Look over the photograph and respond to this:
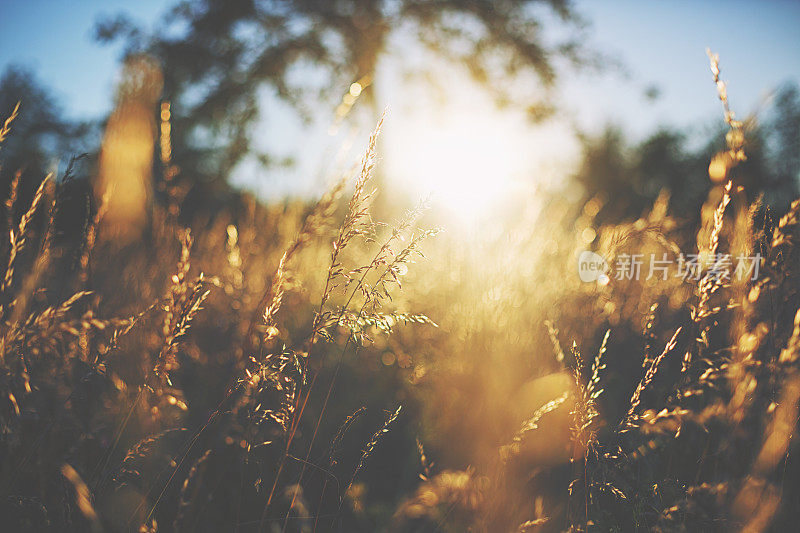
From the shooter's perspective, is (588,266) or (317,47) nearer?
(588,266)

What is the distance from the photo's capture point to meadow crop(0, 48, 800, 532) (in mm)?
897

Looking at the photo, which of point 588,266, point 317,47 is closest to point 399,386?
point 588,266

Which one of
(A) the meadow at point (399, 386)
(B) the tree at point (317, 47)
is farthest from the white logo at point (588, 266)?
(B) the tree at point (317, 47)

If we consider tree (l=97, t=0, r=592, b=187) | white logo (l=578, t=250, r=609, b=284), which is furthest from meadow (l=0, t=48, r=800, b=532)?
tree (l=97, t=0, r=592, b=187)

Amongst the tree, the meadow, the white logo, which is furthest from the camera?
the tree

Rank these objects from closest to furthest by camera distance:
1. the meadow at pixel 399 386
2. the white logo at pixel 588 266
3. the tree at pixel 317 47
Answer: the meadow at pixel 399 386 < the white logo at pixel 588 266 < the tree at pixel 317 47

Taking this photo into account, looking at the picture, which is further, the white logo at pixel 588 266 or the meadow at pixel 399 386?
the white logo at pixel 588 266

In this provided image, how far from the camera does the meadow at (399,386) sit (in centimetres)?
90

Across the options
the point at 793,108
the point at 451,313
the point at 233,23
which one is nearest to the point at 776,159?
the point at 793,108

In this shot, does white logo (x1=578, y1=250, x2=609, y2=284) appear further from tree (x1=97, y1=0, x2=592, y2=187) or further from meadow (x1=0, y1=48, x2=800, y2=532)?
tree (x1=97, y1=0, x2=592, y2=187)

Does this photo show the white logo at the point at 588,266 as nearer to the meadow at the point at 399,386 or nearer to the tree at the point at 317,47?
the meadow at the point at 399,386

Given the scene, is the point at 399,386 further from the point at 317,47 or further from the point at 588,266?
the point at 317,47

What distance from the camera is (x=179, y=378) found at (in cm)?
191

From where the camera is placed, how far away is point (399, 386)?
6.44 ft
